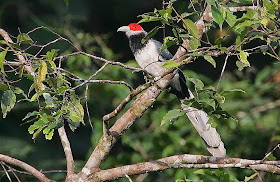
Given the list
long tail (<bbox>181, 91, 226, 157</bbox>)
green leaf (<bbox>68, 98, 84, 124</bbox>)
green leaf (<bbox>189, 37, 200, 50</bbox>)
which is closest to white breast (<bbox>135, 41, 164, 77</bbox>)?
long tail (<bbox>181, 91, 226, 157</bbox>)

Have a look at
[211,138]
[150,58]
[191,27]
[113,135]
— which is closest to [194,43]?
[191,27]

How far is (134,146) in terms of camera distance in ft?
13.3

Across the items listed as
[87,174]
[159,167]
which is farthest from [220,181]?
[87,174]

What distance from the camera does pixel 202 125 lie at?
3123 millimetres

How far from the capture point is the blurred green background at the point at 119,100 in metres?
4.05

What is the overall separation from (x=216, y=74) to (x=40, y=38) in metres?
1.44

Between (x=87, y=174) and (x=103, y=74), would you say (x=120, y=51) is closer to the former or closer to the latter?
(x=103, y=74)

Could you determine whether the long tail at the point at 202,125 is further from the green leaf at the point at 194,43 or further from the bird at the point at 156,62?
the green leaf at the point at 194,43

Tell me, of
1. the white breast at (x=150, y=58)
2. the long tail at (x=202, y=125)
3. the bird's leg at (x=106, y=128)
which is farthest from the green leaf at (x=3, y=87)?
the white breast at (x=150, y=58)

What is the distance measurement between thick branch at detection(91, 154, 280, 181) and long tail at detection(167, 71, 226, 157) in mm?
200

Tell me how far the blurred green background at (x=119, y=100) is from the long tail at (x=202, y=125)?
0.36 m

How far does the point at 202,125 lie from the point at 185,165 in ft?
2.80

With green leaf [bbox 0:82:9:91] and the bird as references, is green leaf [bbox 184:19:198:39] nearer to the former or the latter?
green leaf [bbox 0:82:9:91]

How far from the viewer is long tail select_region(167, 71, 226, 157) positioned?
288cm
